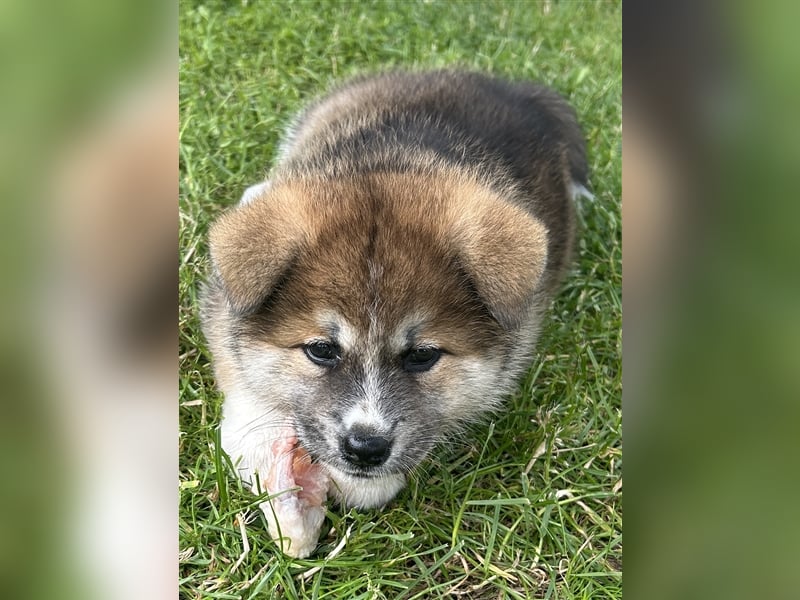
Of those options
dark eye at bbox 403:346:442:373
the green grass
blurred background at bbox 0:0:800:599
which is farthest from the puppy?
blurred background at bbox 0:0:800:599

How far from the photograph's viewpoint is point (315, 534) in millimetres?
2221

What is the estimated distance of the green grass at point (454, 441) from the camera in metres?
2.19

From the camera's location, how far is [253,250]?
6.86 feet

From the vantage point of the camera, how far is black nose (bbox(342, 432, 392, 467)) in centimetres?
204

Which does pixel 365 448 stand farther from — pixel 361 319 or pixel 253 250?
pixel 253 250

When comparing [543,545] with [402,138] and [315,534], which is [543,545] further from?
[402,138]

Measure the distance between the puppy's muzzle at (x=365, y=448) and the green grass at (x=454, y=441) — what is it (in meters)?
0.31

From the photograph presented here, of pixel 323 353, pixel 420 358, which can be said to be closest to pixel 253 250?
pixel 323 353
